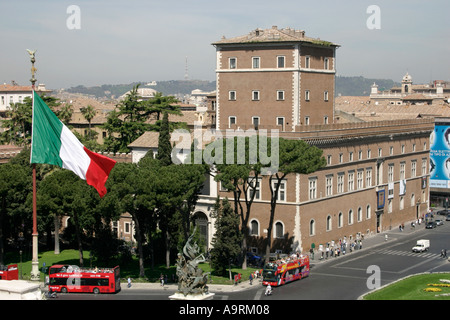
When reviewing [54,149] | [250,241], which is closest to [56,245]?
[250,241]

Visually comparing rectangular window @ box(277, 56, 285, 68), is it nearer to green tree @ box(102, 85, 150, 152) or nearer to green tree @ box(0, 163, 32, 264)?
green tree @ box(102, 85, 150, 152)

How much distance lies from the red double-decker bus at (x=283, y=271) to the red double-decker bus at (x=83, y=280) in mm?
11396

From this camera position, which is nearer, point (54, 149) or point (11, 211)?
point (54, 149)

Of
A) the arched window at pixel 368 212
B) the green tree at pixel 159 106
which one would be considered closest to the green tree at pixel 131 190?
the arched window at pixel 368 212

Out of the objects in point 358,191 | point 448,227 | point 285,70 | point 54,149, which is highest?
point 285,70

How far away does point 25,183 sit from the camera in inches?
2650

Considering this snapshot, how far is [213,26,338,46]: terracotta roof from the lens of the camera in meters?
72.4

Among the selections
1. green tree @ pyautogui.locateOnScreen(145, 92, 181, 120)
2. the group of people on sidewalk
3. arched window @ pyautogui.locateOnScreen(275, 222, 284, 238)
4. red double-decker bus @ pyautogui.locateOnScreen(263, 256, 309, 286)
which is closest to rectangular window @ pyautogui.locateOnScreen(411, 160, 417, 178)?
the group of people on sidewalk

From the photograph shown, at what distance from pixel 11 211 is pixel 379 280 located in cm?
3336

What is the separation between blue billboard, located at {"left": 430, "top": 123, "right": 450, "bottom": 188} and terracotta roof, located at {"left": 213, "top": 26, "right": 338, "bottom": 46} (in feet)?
101

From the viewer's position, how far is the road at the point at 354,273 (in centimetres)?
5228

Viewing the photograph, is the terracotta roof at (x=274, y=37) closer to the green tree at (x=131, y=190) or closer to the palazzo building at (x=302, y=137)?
the palazzo building at (x=302, y=137)
